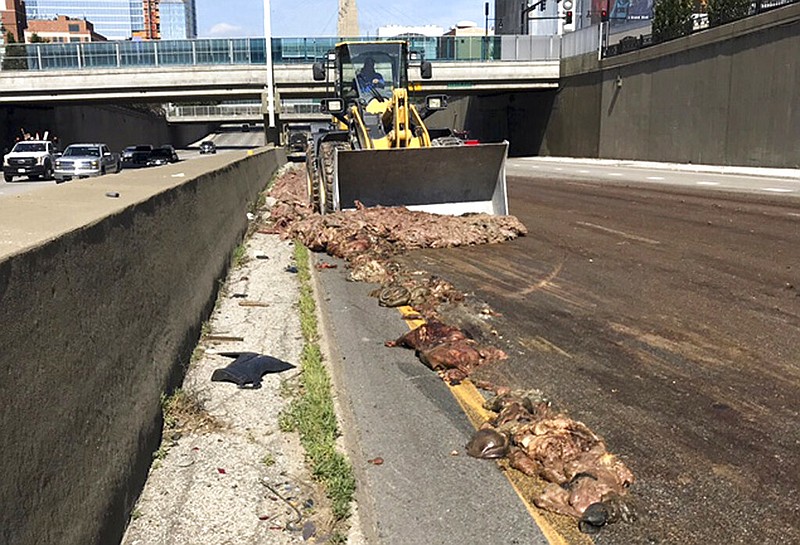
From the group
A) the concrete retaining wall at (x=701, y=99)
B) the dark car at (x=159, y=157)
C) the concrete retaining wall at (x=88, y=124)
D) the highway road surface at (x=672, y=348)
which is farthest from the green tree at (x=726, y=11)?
the concrete retaining wall at (x=88, y=124)

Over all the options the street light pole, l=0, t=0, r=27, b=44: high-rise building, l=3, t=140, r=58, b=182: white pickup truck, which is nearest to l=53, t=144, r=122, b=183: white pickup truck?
l=3, t=140, r=58, b=182: white pickup truck

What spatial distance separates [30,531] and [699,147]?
117 ft

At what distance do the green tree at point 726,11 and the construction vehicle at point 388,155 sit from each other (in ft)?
70.0

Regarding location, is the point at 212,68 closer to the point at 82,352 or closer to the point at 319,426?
the point at 319,426

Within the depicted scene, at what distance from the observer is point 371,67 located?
56.1 feet

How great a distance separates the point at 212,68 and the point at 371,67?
33.1 meters

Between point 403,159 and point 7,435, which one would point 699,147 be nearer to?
point 403,159

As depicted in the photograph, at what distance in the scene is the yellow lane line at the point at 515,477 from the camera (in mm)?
3729

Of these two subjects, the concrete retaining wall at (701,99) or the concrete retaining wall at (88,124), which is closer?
the concrete retaining wall at (701,99)

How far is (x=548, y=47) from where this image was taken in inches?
1976

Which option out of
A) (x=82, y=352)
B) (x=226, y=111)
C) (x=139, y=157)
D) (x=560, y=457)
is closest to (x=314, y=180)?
(x=560, y=457)

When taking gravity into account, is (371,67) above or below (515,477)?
above

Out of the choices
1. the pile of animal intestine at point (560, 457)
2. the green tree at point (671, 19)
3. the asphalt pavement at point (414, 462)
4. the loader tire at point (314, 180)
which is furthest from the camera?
the green tree at point (671, 19)

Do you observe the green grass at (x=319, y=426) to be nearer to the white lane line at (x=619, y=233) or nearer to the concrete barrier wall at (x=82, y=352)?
the concrete barrier wall at (x=82, y=352)
